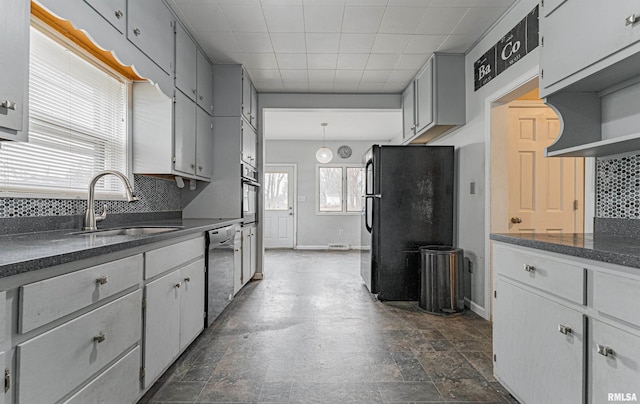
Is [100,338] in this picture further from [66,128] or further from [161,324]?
[66,128]

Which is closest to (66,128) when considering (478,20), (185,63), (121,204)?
(121,204)

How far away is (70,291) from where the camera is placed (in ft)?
3.83

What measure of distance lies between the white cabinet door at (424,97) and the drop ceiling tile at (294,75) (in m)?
1.31

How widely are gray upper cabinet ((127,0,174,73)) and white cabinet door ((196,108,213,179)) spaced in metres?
0.79

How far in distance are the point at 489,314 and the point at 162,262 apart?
2636mm

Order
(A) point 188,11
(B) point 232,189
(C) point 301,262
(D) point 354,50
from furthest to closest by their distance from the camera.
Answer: (C) point 301,262 → (B) point 232,189 → (D) point 354,50 → (A) point 188,11

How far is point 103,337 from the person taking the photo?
134 centimetres

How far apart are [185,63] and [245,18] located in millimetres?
651

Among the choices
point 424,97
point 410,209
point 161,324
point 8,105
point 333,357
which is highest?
point 424,97

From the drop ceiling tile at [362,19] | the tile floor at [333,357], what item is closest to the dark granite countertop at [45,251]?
the tile floor at [333,357]

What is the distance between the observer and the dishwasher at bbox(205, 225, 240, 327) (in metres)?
2.69

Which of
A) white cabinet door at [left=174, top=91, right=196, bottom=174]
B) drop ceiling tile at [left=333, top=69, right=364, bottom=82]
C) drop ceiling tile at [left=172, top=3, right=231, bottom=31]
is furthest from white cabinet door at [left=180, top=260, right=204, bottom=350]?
drop ceiling tile at [left=333, top=69, right=364, bottom=82]

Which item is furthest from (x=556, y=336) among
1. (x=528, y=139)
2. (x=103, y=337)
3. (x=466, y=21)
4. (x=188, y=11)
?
(x=188, y=11)

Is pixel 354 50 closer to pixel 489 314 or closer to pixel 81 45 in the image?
pixel 81 45
